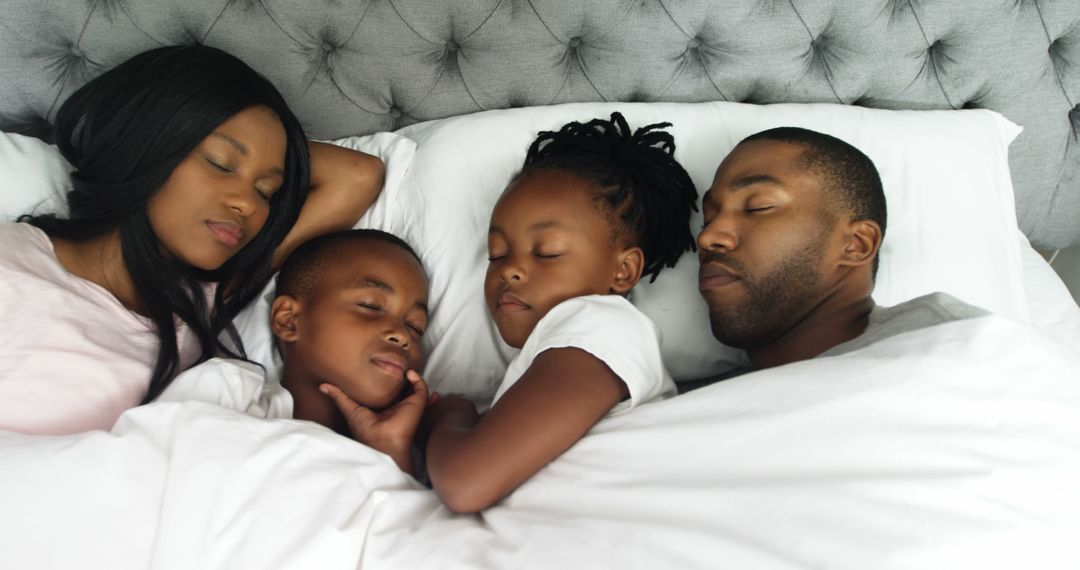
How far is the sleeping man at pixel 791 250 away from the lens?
101 centimetres

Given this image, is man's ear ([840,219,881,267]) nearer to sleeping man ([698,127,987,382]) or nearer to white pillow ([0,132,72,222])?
sleeping man ([698,127,987,382])

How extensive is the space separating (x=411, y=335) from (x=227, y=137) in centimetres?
45

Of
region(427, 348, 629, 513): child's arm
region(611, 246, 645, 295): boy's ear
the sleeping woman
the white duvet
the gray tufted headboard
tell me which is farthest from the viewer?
the gray tufted headboard

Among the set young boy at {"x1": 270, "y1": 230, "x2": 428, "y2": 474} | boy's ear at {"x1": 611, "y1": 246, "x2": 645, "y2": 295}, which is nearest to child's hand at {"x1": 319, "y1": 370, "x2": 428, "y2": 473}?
young boy at {"x1": 270, "y1": 230, "x2": 428, "y2": 474}

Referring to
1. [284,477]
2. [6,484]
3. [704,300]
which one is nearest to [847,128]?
[704,300]

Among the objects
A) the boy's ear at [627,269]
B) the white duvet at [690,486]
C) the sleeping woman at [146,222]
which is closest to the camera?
the white duvet at [690,486]

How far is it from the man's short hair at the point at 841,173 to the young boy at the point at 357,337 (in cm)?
67

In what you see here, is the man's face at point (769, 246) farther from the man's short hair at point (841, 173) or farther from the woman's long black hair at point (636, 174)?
the woman's long black hair at point (636, 174)

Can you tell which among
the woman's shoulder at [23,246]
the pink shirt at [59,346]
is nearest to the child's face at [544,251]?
the pink shirt at [59,346]

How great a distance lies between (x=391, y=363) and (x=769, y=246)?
2.08ft

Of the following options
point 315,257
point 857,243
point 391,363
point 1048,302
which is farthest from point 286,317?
point 1048,302

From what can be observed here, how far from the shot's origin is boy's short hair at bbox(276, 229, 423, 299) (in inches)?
44.7

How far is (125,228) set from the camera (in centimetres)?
108

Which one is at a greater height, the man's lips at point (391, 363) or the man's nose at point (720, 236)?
the man's nose at point (720, 236)
